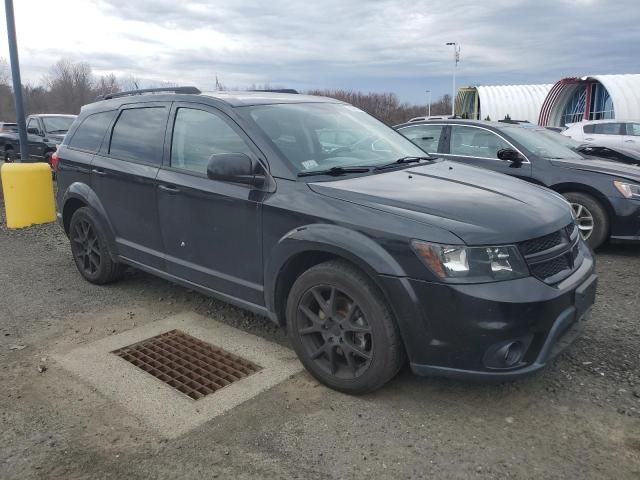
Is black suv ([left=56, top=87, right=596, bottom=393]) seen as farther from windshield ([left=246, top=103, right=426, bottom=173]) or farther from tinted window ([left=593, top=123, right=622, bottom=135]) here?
tinted window ([left=593, top=123, right=622, bottom=135])

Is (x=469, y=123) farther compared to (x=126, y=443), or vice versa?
(x=469, y=123)

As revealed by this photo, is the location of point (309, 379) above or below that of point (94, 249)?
below

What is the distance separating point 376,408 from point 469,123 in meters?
5.37

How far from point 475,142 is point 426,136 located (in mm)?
726

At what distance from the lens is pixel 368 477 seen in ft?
8.45

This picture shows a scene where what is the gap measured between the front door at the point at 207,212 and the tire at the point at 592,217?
4476 mm

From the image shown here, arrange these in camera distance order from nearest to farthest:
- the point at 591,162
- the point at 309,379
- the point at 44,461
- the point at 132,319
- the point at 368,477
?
the point at 368,477 < the point at 44,461 < the point at 309,379 < the point at 132,319 < the point at 591,162

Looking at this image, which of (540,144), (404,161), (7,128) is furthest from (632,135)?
(7,128)

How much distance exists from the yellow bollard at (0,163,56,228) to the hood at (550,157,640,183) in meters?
7.04

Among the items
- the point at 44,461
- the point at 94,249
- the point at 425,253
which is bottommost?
the point at 44,461

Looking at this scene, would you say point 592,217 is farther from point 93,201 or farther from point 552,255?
point 93,201

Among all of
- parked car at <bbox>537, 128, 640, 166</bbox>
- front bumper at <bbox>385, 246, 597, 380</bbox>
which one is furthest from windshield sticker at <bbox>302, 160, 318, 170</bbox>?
parked car at <bbox>537, 128, 640, 166</bbox>

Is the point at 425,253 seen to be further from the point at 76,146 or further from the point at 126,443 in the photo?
the point at 76,146

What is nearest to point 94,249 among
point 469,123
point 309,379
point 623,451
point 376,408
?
point 309,379
